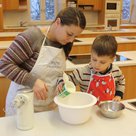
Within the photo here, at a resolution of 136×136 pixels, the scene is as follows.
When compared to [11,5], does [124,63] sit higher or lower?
lower

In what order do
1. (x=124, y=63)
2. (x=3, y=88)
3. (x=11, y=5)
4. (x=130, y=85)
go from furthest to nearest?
(x=11, y=5), (x=130, y=85), (x=124, y=63), (x=3, y=88)

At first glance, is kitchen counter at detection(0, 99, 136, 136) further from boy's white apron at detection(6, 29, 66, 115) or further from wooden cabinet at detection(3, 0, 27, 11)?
wooden cabinet at detection(3, 0, 27, 11)

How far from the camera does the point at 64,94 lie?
104 cm

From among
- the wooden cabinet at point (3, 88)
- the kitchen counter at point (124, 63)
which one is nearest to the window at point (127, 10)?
the kitchen counter at point (124, 63)

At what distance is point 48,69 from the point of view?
46.8 inches

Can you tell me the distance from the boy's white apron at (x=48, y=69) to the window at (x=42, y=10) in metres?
4.32

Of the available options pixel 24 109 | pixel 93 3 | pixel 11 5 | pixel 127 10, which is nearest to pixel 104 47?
pixel 24 109

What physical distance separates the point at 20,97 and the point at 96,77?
1.74ft

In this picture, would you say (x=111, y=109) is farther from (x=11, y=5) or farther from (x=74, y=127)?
(x=11, y=5)

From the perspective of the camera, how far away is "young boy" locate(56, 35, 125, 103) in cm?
127

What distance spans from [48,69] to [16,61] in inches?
6.5

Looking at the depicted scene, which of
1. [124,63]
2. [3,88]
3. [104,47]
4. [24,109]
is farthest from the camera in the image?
[124,63]

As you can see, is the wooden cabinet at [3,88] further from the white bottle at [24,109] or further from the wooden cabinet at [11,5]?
the wooden cabinet at [11,5]

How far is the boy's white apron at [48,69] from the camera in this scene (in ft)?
3.83
